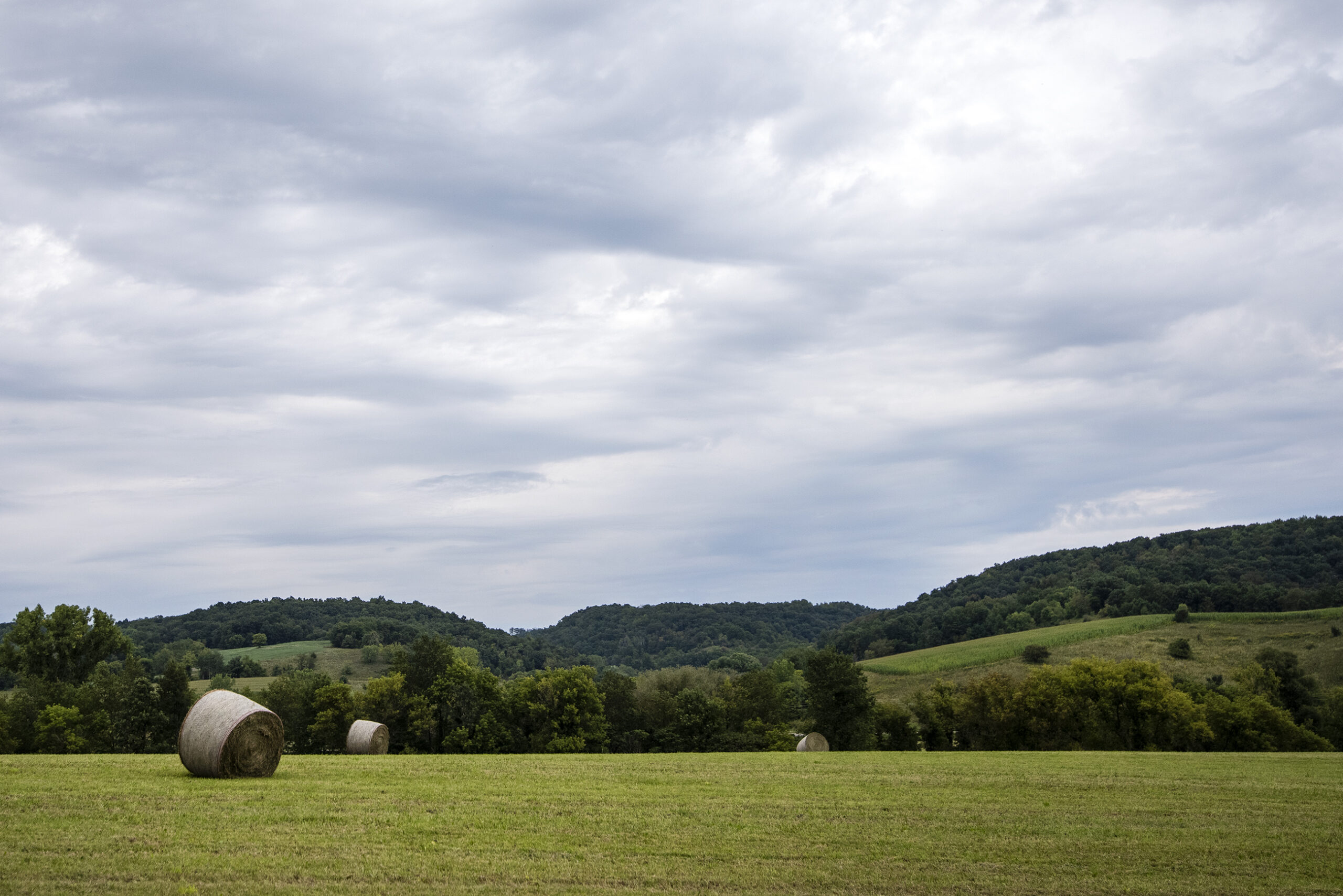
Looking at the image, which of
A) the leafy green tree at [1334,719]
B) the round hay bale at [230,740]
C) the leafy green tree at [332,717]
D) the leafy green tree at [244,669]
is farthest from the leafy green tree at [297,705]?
the leafy green tree at [1334,719]

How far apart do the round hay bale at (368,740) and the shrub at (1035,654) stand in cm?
7282

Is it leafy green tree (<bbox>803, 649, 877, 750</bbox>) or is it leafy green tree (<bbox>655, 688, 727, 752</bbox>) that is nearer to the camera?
leafy green tree (<bbox>803, 649, 877, 750</bbox>)

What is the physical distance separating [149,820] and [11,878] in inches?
145

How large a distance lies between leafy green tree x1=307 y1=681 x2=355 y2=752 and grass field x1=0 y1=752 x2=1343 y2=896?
3190cm

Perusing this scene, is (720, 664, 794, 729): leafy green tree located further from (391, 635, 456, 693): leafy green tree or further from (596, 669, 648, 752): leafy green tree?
(391, 635, 456, 693): leafy green tree

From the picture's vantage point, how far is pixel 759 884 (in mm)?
10672

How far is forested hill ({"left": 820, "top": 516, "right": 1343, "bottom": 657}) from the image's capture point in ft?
348

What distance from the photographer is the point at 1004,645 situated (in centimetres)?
10200

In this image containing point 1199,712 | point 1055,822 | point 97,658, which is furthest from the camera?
point 97,658

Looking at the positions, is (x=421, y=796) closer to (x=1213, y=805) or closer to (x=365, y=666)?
(x=1213, y=805)

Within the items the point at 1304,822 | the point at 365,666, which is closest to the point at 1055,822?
the point at 1304,822

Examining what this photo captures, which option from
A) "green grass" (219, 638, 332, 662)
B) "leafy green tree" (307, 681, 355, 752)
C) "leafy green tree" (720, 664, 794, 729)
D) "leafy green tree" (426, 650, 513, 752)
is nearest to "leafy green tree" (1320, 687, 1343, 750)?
"leafy green tree" (720, 664, 794, 729)

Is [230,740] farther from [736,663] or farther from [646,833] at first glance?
[736,663]

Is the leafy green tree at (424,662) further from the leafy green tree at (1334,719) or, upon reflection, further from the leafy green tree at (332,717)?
the leafy green tree at (1334,719)
